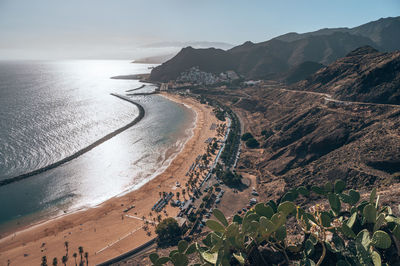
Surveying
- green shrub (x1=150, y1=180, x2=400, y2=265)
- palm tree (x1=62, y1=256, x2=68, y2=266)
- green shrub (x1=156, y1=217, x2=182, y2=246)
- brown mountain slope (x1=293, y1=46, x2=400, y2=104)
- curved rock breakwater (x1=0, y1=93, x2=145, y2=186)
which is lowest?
palm tree (x1=62, y1=256, x2=68, y2=266)

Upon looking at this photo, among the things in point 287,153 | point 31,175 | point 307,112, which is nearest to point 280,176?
point 287,153

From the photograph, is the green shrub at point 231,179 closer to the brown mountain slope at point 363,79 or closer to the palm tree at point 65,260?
the palm tree at point 65,260

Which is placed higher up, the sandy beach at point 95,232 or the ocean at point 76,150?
the ocean at point 76,150

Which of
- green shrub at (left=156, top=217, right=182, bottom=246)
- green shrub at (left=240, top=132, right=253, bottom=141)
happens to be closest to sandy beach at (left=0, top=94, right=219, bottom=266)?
green shrub at (left=156, top=217, right=182, bottom=246)

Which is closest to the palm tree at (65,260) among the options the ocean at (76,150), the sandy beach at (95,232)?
the sandy beach at (95,232)

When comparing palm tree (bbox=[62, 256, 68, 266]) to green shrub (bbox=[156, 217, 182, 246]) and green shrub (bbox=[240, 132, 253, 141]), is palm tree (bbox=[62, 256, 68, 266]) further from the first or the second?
green shrub (bbox=[240, 132, 253, 141])

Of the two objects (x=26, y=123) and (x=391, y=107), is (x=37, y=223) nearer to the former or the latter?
(x=26, y=123)
